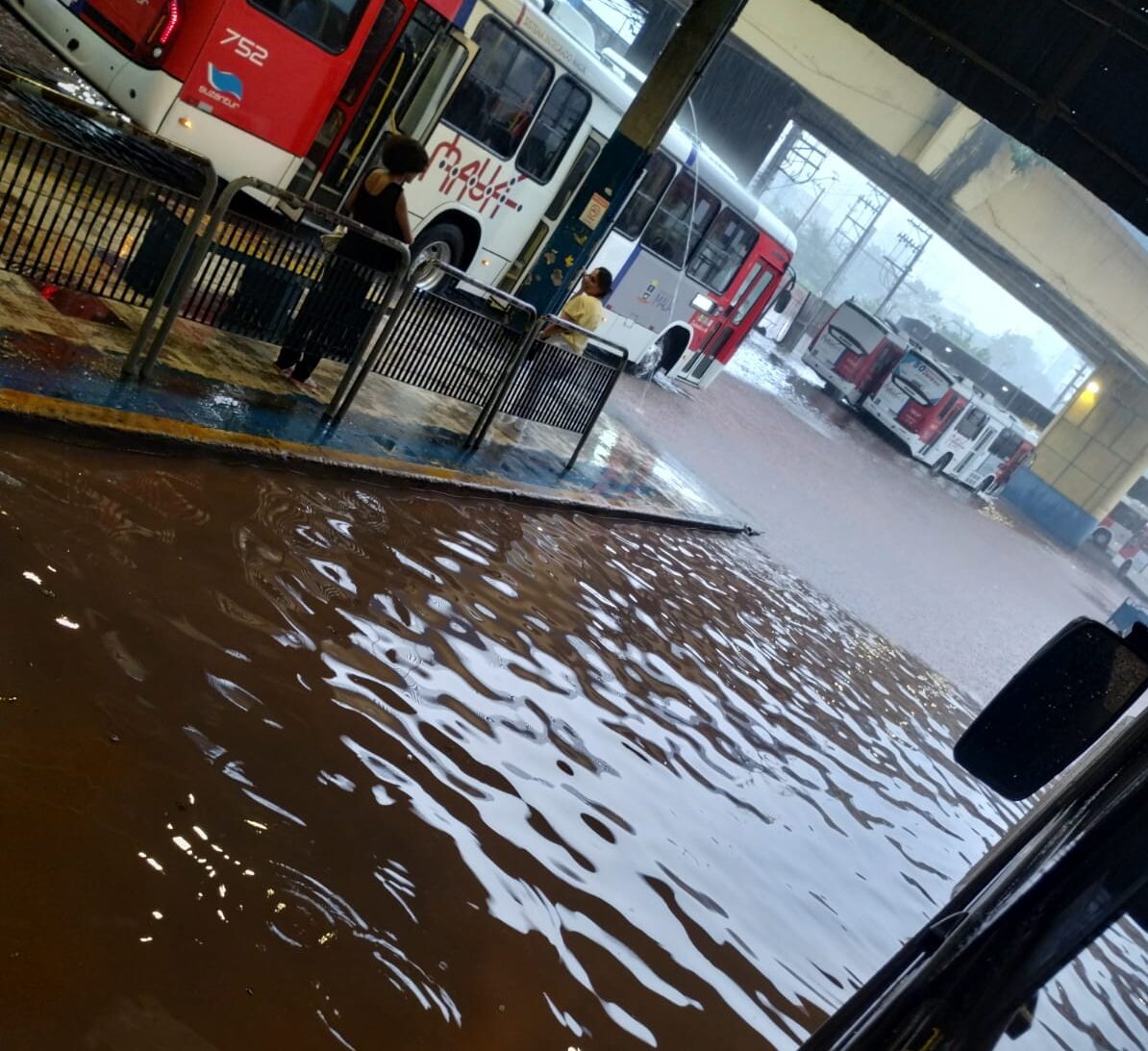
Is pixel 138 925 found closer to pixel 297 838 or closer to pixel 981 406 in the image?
pixel 297 838

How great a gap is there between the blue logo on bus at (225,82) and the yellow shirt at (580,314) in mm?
3898

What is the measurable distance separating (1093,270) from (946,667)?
1997 centimetres

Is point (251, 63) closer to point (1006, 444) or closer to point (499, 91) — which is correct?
point (499, 91)

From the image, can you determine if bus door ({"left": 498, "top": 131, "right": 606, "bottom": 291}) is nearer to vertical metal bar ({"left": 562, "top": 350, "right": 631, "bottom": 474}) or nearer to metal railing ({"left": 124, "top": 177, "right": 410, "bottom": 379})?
vertical metal bar ({"left": 562, "top": 350, "right": 631, "bottom": 474})

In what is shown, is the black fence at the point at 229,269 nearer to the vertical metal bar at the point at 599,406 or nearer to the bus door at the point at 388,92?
the vertical metal bar at the point at 599,406

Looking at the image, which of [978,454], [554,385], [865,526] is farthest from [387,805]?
[978,454]

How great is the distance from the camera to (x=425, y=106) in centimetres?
1156

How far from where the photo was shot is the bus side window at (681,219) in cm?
1638

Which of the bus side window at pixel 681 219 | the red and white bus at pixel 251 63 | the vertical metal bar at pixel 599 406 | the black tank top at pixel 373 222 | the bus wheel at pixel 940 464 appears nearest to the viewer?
the black tank top at pixel 373 222

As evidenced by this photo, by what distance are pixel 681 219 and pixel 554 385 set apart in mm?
8551

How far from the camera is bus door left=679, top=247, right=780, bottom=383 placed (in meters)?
19.4

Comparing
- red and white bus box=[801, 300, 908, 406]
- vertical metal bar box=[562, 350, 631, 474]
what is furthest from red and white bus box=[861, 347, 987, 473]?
vertical metal bar box=[562, 350, 631, 474]

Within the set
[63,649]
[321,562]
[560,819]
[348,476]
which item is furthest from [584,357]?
[63,649]

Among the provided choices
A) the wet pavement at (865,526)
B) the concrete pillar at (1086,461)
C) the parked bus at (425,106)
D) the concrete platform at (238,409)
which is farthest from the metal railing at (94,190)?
the concrete pillar at (1086,461)
